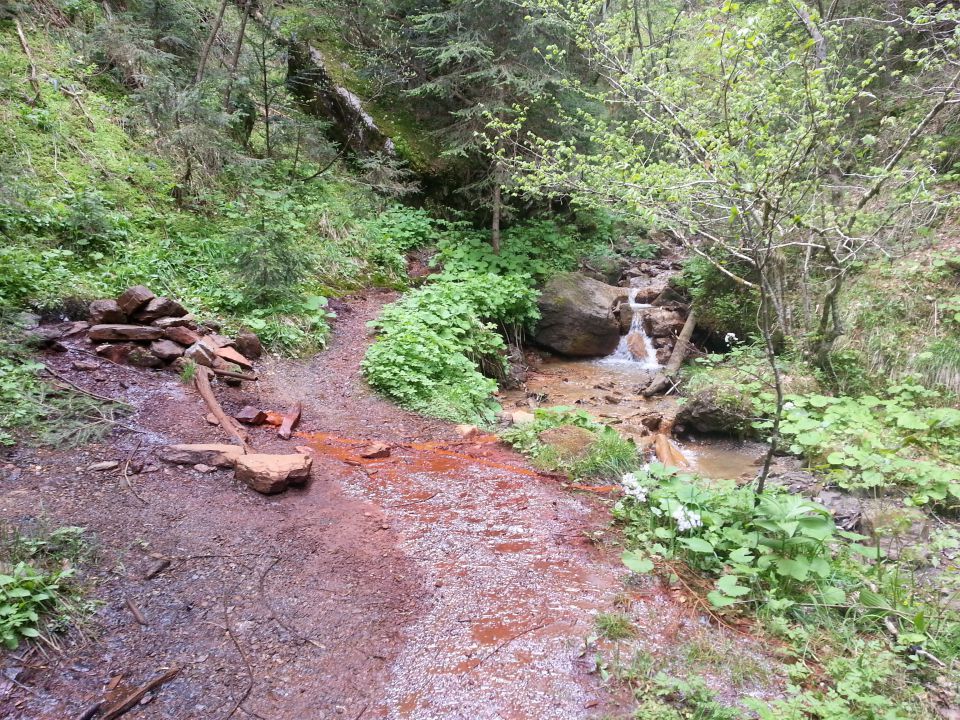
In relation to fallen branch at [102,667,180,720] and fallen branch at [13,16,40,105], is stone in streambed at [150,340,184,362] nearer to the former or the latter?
fallen branch at [102,667,180,720]

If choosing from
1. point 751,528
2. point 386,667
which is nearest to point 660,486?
point 751,528

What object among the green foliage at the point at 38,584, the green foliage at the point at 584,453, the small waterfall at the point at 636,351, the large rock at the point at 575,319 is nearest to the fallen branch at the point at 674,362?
the small waterfall at the point at 636,351

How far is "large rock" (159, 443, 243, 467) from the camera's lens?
434 centimetres

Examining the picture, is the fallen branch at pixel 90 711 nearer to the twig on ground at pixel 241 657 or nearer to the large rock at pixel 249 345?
the twig on ground at pixel 241 657

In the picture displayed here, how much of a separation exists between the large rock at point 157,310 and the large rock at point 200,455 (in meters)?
2.07

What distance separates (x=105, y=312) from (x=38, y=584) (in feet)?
12.1

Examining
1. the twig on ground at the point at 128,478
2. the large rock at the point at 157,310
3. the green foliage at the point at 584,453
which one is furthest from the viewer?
the large rock at the point at 157,310

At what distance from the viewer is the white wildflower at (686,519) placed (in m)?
3.59

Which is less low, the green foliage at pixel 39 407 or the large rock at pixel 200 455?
the green foliage at pixel 39 407

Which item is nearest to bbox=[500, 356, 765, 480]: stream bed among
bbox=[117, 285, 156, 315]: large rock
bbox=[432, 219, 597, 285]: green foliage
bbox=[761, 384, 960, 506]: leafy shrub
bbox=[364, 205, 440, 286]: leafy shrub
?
bbox=[432, 219, 597, 285]: green foliage

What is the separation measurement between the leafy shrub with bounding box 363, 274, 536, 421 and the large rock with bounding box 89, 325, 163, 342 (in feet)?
8.37

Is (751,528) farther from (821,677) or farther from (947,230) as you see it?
(947,230)

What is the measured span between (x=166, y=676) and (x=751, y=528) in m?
3.62

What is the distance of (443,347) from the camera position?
8055mm
